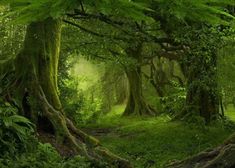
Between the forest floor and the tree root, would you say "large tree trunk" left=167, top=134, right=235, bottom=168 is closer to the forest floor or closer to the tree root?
the tree root

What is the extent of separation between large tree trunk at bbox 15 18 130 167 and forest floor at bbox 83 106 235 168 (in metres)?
1.63

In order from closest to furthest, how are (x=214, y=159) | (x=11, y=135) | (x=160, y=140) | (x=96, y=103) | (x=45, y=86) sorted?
(x=214, y=159) → (x=11, y=135) → (x=45, y=86) → (x=160, y=140) → (x=96, y=103)

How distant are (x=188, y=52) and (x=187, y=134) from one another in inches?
130

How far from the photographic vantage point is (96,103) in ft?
76.5

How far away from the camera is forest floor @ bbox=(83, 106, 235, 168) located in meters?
12.5

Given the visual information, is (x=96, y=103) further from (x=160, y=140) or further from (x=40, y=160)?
(x=40, y=160)

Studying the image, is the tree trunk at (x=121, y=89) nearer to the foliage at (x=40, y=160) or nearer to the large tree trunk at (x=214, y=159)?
the large tree trunk at (x=214, y=159)

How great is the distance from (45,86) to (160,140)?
5011 millimetres

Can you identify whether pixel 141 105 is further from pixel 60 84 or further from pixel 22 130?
pixel 22 130

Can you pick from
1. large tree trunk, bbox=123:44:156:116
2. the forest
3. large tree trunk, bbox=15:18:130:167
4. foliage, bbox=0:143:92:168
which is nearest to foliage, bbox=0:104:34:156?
the forest

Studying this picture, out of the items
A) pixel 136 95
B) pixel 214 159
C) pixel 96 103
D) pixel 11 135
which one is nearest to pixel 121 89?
pixel 136 95

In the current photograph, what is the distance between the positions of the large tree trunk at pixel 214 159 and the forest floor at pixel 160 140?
2.11 metres

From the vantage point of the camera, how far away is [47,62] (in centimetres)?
1243

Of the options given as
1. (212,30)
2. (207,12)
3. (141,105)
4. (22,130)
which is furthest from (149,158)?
(141,105)
